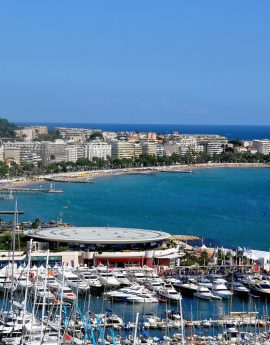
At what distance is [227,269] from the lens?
61.7ft

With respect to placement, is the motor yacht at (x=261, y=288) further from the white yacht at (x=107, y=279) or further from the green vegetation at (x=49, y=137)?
the green vegetation at (x=49, y=137)

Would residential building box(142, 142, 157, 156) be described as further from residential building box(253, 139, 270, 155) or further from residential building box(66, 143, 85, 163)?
residential building box(253, 139, 270, 155)

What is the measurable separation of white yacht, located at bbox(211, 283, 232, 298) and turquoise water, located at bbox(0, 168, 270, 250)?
6.31m

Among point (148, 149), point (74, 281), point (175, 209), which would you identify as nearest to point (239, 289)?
point (74, 281)

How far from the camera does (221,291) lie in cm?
1634

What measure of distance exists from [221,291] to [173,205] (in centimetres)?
1746

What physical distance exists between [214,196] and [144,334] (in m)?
25.3

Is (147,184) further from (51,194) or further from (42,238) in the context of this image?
(42,238)

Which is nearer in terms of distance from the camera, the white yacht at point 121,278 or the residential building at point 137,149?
the white yacht at point 121,278

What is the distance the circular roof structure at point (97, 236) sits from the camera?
63.7ft

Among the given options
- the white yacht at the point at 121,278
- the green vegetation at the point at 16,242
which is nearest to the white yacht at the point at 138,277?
the white yacht at the point at 121,278

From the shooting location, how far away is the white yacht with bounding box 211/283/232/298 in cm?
1620

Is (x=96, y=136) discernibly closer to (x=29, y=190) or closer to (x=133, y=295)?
(x=29, y=190)

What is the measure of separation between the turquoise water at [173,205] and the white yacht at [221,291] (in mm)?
6315
